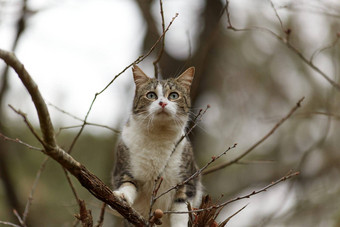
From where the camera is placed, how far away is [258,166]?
994 centimetres

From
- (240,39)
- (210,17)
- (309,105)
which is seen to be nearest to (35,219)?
(210,17)

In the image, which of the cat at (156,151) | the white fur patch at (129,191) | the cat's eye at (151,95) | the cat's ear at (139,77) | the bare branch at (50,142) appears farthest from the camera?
the cat's ear at (139,77)

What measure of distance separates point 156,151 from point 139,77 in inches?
33.5

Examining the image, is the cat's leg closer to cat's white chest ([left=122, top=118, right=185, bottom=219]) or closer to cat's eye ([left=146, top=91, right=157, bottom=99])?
cat's white chest ([left=122, top=118, right=185, bottom=219])

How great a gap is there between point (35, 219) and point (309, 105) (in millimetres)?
5703

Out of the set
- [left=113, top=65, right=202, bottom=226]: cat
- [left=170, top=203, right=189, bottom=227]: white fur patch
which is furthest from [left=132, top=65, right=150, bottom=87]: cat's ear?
[left=170, top=203, right=189, bottom=227]: white fur patch

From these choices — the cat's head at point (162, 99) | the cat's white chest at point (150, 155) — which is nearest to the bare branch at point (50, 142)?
the cat's white chest at point (150, 155)

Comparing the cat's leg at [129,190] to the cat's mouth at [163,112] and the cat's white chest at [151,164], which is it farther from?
the cat's mouth at [163,112]

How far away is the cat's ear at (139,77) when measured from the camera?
16.0 feet

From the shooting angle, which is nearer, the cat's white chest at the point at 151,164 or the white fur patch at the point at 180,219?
the white fur patch at the point at 180,219

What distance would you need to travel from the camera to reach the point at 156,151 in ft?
15.2

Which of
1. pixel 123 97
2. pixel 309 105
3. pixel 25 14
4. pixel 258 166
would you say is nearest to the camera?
pixel 25 14

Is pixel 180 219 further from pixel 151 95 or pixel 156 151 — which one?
pixel 151 95

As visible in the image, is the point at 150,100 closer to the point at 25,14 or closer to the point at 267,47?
the point at 25,14
